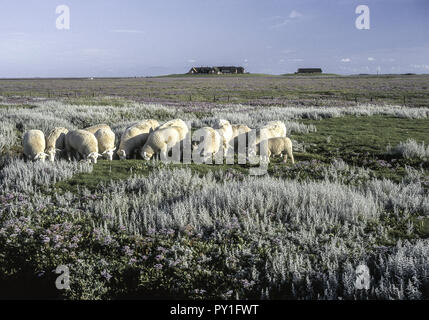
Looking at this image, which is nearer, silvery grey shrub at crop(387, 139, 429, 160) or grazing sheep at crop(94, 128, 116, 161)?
silvery grey shrub at crop(387, 139, 429, 160)

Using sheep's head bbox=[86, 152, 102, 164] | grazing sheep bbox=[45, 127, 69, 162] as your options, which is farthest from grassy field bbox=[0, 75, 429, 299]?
grazing sheep bbox=[45, 127, 69, 162]

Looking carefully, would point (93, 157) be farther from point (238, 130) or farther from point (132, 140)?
point (238, 130)

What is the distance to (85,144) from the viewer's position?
11.4 m

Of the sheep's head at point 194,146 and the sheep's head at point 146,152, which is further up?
the sheep's head at point 194,146

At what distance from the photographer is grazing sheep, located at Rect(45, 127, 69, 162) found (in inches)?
457

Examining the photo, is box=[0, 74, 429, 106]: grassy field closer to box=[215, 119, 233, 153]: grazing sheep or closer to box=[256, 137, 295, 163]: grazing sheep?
box=[215, 119, 233, 153]: grazing sheep

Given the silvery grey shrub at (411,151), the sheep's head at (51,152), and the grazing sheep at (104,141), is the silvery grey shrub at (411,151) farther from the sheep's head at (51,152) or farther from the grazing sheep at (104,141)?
the sheep's head at (51,152)

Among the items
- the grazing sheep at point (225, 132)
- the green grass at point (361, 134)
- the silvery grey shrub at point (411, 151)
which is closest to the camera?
the silvery grey shrub at point (411, 151)

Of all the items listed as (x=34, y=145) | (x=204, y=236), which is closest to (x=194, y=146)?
(x=34, y=145)

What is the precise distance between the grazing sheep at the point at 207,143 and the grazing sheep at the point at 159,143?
36.5 inches

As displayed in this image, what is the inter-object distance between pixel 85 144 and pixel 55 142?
1.62 metres

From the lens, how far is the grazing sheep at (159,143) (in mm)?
11922

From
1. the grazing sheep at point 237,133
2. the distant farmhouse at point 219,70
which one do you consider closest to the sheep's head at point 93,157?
the grazing sheep at point 237,133
